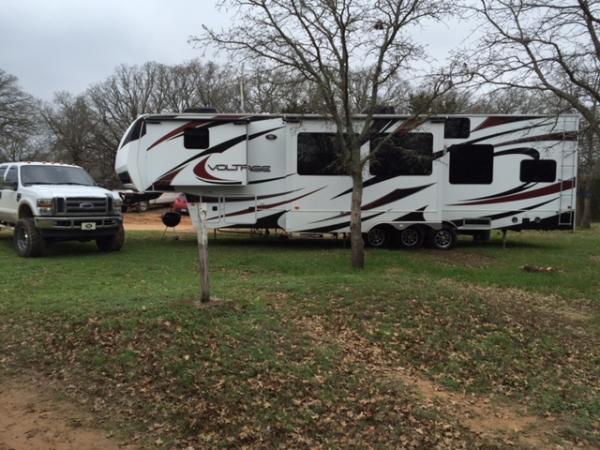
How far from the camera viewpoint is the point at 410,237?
13.1 m

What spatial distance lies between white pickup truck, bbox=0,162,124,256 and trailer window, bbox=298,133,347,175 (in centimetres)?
439

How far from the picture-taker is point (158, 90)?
1969 inches

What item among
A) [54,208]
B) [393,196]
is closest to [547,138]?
[393,196]

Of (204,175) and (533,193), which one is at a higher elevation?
(204,175)

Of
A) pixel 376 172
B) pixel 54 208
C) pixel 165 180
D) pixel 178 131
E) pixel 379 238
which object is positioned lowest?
pixel 379 238

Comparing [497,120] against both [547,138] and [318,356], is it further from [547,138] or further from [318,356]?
[318,356]

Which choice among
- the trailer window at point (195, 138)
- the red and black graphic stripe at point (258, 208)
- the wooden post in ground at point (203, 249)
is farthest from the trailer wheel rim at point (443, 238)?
the wooden post in ground at point (203, 249)

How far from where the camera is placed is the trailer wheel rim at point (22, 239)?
11.5 metres

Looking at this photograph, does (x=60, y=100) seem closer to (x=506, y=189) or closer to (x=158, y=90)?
(x=158, y=90)

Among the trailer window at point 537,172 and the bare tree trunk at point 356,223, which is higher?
the trailer window at point 537,172

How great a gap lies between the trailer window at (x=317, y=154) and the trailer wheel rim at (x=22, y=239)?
620 centimetres

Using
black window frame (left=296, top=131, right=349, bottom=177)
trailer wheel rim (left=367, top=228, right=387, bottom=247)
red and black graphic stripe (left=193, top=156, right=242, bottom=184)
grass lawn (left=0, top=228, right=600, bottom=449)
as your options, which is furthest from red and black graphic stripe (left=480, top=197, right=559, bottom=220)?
red and black graphic stripe (left=193, top=156, right=242, bottom=184)

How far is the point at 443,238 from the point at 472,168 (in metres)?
1.85

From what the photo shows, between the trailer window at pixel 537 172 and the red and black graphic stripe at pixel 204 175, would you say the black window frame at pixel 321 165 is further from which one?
the trailer window at pixel 537 172
